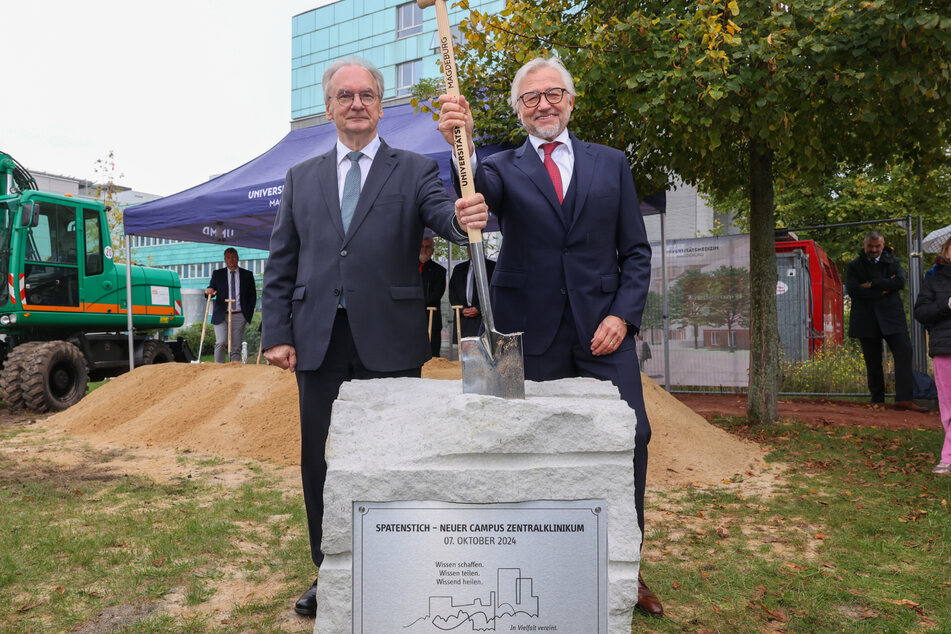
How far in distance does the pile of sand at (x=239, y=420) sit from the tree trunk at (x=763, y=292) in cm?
99

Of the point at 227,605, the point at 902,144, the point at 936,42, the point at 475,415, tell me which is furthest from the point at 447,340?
the point at 475,415

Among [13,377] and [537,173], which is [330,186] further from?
[13,377]

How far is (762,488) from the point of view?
4.90m

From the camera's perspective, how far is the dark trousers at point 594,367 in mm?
2621

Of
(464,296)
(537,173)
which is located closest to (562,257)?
(537,173)

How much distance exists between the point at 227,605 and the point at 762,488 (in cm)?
355

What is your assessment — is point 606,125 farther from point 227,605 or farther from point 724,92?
point 227,605

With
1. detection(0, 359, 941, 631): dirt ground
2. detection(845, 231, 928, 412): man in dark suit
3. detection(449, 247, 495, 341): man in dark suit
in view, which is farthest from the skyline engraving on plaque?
detection(845, 231, 928, 412): man in dark suit

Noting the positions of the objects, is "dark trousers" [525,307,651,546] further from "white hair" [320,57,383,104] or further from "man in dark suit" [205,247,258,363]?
"man in dark suit" [205,247,258,363]

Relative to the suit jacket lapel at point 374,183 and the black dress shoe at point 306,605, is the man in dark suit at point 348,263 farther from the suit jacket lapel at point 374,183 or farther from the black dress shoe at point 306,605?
the black dress shoe at point 306,605

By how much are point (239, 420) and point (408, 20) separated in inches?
1231

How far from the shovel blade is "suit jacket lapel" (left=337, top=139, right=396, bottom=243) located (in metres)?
0.75

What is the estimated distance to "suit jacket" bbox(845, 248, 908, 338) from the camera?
8.33 m

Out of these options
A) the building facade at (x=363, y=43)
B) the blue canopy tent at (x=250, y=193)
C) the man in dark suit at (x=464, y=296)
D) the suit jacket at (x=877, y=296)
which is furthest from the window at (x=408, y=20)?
the suit jacket at (x=877, y=296)
